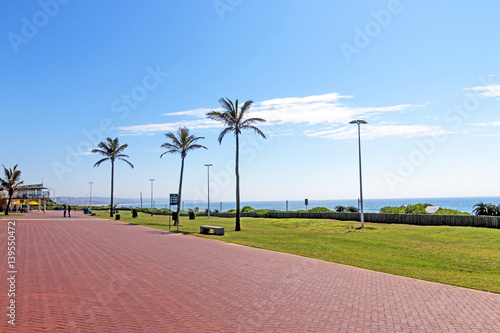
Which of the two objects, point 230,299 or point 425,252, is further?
point 425,252

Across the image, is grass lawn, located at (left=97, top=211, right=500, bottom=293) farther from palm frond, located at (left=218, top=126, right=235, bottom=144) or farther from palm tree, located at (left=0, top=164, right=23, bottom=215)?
palm tree, located at (left=0, top=164, right=23, bottom=215)

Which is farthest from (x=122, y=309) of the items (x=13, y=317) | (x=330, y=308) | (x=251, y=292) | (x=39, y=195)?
(x=39, y=195)

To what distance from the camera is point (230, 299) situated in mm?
8797

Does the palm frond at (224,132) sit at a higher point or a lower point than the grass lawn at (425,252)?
higher

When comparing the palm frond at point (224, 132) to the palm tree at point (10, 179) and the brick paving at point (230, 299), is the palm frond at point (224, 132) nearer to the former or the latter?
the brick paving at point (230, 299)

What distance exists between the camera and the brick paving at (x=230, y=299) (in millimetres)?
6969

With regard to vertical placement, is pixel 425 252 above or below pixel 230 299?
below

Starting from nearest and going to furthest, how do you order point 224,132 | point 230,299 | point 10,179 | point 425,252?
point 230,299 < point 425,252 < point 224,132 < point 10,179

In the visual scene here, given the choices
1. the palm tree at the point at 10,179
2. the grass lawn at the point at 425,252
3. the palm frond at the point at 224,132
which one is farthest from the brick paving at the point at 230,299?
the palm tree at the point at 10,179

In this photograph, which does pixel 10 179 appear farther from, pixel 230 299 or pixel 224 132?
pixel 230 299

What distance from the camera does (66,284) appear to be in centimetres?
1023

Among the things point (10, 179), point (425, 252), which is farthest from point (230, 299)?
point (10, 179)

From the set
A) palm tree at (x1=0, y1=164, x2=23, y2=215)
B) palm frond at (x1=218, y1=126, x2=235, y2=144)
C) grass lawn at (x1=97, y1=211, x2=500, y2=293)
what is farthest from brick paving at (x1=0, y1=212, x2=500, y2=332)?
palm tree at (x1=0, y1=164, x2=23, y2=215)

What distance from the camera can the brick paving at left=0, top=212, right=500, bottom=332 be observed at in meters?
6.97
